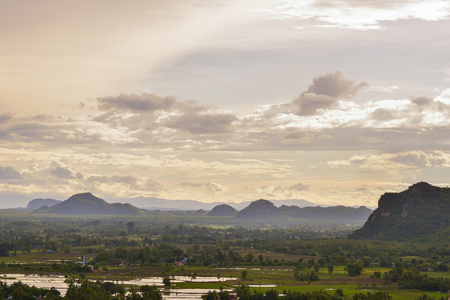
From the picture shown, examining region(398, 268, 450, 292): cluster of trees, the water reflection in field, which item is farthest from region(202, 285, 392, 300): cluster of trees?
region(398, 268, 450, 292): cluster of trees

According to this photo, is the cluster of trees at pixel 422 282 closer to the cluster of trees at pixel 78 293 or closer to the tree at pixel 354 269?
the tree at pixel 354 269

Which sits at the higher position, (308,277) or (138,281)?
(138,281)

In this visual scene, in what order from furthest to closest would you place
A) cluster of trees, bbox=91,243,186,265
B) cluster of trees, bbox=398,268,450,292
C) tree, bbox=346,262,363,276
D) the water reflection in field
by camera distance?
cluster of trees, bbox=91,243,186,265 < tree, bbox=346,262,363,276 < cluster of trees, bbox=398,268,450,292 < the water reflection in field

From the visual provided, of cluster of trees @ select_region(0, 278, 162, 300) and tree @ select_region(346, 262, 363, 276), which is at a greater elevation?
A: cluster of trees @ select_region(0, 278, 162, 300)

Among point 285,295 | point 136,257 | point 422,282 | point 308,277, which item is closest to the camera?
point 285,295

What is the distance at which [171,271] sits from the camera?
163375 mm

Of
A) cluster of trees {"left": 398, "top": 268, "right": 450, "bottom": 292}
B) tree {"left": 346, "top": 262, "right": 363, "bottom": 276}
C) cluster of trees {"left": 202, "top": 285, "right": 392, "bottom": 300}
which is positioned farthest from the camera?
tree {"left": 346, "top": 262, "right": 363, "bottom": 276}

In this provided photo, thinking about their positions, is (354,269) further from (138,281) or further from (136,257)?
(136,257)

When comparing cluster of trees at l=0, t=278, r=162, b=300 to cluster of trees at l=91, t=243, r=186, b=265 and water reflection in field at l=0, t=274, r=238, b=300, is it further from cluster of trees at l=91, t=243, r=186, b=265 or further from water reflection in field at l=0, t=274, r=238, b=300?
cluster of trees at l=91, t=243, r=186, b=265

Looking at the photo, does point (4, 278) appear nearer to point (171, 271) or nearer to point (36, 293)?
point (36, 293)

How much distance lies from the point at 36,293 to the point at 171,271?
59.0m

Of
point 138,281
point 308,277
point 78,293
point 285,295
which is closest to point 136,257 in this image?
point 138,281

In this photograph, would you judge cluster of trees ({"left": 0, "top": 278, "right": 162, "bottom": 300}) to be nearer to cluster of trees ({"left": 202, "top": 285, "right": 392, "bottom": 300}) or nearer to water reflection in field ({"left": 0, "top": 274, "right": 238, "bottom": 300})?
water reflection in field ({"left": 0, "top": 274, "right": 238, "bottom": 300})

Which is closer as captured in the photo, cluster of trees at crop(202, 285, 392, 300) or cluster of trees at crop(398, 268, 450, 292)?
cluster of trees at crop(202, 285, 392, 300)
